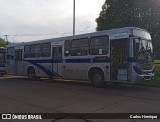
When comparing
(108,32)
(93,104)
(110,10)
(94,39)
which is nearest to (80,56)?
(94,39)

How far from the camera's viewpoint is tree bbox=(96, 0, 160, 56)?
30.1m

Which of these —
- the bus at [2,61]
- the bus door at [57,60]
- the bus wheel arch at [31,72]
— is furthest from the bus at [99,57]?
the bus at [2,61]

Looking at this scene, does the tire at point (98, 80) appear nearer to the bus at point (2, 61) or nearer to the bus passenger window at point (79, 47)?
the bus passenger window at point (79, 47)

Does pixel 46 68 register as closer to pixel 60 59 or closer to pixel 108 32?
pixel 60 59

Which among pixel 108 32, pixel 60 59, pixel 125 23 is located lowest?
pixel 60 59

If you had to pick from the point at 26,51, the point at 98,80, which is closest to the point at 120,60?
the point at 98,80

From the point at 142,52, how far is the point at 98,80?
2959 mm

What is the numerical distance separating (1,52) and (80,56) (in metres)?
14.2

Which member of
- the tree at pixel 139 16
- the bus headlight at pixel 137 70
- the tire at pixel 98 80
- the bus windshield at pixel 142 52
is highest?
the tree at pixel 139 16

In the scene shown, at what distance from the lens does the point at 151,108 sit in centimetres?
1010

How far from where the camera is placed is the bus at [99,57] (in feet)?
49.4

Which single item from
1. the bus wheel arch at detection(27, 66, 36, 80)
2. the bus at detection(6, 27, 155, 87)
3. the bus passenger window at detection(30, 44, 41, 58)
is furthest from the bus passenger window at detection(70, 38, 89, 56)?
the bus wheel arch at detection(27, 66, 36, 80)

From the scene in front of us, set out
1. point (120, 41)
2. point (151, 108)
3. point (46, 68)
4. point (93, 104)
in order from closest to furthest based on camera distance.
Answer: point (151, 108) → point (93, 104) → point (120, 41) → point (46, 68)

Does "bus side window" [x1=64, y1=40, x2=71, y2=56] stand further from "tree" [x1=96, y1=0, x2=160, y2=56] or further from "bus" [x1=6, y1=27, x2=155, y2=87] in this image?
"tree" [x1=96, y1=0, x2=160, y2=56]
